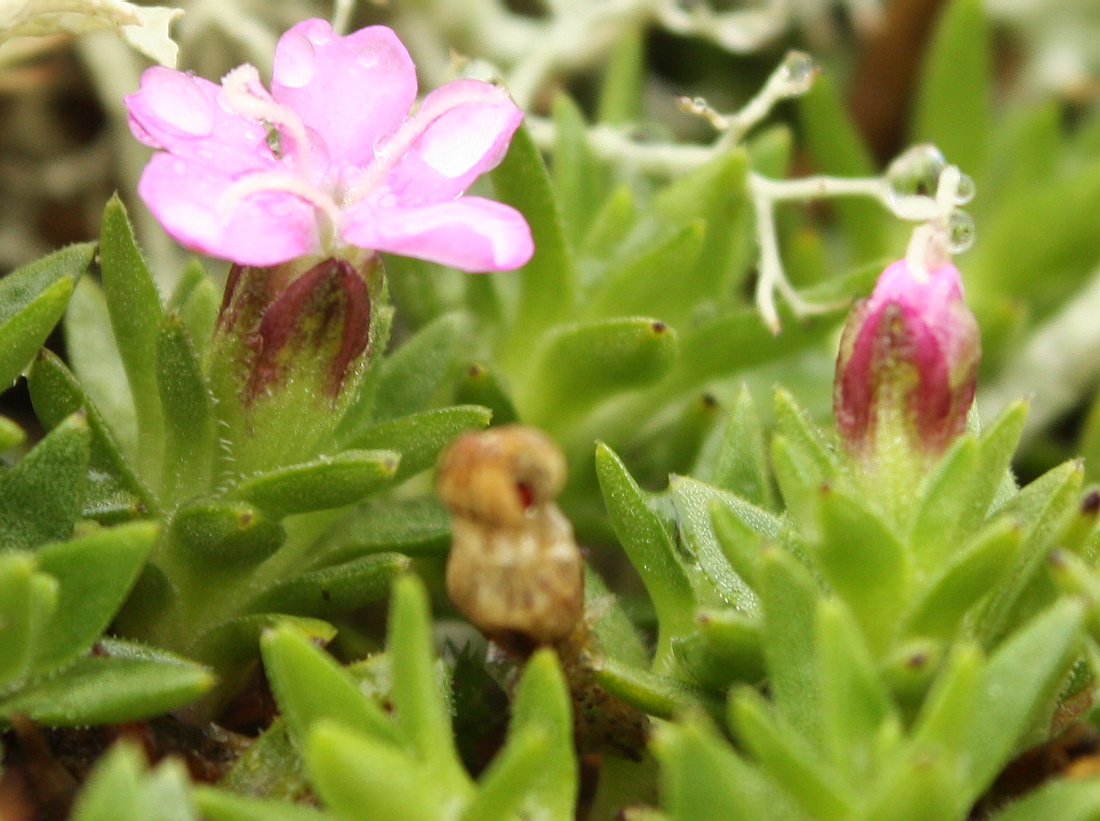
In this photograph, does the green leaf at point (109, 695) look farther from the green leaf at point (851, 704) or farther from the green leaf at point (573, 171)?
the green leaf at point (573, 171)

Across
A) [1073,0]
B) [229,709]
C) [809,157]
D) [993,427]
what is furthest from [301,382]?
[1073,0]

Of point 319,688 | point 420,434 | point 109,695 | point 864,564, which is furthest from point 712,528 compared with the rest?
point 109,695

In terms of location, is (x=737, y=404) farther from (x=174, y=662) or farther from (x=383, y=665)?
(x=174, y=662)

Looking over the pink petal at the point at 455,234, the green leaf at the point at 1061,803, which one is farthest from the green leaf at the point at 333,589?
the green leaf at the point at 1061,803

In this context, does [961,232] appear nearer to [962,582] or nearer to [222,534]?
[962,582]

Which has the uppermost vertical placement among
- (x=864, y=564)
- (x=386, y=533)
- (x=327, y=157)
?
(x=327, y=157)

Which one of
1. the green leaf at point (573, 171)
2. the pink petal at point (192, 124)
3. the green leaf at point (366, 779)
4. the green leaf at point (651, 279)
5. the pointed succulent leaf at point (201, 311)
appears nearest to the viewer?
the green leaf at point (366, 779)
